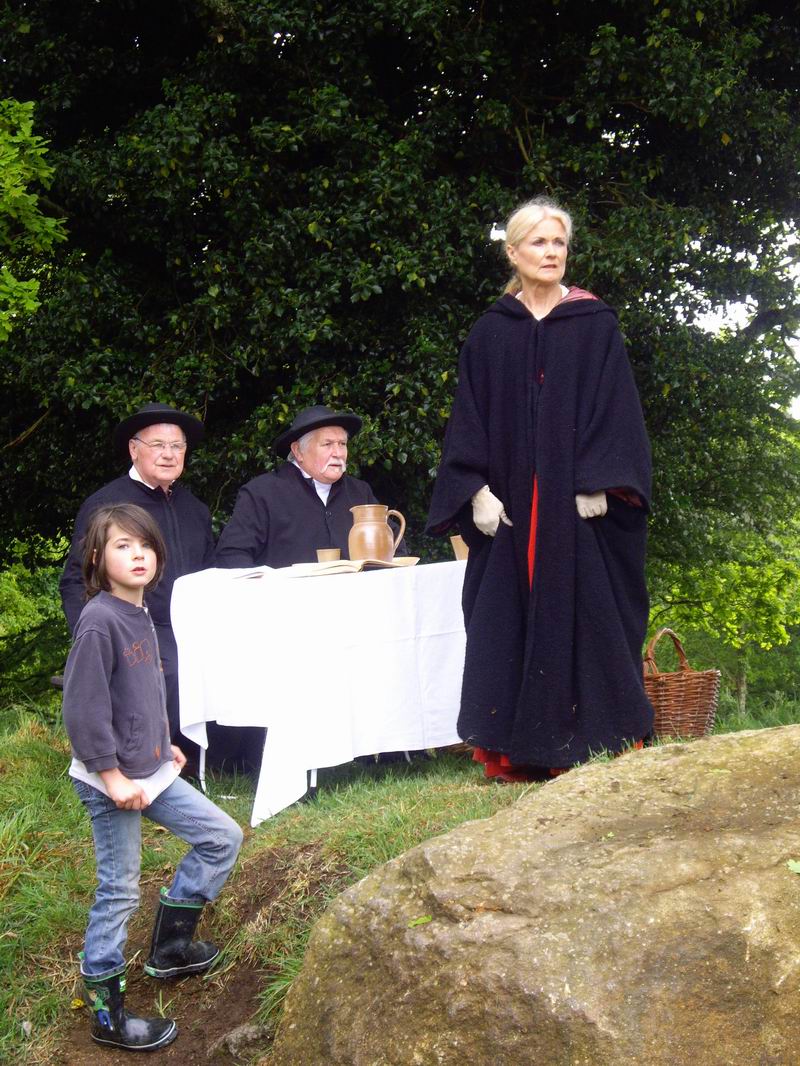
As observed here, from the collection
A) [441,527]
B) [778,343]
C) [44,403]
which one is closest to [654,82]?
[778,343]

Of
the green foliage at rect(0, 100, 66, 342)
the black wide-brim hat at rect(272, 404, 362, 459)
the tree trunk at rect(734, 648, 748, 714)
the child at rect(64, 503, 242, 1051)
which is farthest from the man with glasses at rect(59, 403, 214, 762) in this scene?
the tree trunk at rect(734, 648, 748, 714)

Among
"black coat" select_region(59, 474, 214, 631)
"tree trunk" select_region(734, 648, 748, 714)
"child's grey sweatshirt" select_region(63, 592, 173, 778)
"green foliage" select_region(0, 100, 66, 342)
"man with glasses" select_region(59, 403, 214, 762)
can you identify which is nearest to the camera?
"child's grey sweatshirt" select_region(63, 592, 173, 778)

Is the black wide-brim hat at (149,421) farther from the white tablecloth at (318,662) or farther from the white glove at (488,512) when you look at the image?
the white glove at (488,512)

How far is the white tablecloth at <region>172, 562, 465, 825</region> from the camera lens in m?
4.79

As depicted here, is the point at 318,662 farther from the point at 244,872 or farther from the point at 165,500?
the point at 165,500

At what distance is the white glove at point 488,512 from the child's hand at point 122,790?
6.52 ft

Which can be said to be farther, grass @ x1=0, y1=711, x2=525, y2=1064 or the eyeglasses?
the eyeglasses

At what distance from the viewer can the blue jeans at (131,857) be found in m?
3.32

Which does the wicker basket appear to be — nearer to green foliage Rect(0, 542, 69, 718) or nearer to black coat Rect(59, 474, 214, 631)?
black coat Rect(59, 474, 214, 631)

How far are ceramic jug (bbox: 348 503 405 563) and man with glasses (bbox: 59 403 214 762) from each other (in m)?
1.09

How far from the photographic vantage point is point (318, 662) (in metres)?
4.84

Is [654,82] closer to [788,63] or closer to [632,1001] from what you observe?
[788,63]

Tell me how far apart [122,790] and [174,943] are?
27.5 inches

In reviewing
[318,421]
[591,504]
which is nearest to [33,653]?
[318,421]
